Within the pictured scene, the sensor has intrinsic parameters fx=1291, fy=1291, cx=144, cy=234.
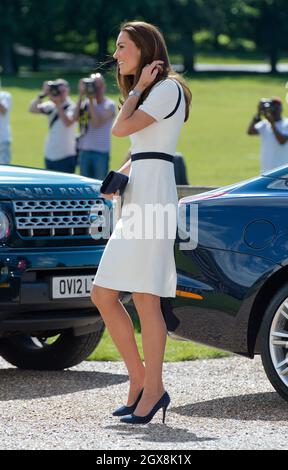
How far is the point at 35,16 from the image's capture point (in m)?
69.1

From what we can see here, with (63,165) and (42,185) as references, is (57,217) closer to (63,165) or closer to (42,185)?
(42,185)

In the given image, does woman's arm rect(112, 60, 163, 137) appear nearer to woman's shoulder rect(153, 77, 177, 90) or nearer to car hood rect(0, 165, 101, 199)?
woman's shoulder rect(153, 77, 177, 90)

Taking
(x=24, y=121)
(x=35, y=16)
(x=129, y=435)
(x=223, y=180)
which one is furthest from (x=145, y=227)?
(x=35, y=16)

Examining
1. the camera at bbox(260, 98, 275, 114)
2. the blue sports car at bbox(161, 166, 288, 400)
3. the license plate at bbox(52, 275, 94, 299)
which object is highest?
the blue sports car at bbox(161, 166, 288, 400)

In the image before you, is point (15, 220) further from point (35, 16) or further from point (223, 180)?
point (35, 16)

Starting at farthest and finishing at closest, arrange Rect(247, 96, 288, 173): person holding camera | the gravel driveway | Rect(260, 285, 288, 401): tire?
1. Rect(247, 96, 288, 173): person holding camera
2. Rect(260, 285, 288, 401): tire
3. the gravel driveway

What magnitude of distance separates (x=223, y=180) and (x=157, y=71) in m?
19.0

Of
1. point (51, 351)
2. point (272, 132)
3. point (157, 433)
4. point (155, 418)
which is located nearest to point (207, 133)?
point (272, 132)

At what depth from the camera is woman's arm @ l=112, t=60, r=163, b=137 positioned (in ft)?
19.9

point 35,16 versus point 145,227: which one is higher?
point 145,227

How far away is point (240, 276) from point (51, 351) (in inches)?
81.9

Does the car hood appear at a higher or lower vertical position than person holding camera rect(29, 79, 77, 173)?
higher

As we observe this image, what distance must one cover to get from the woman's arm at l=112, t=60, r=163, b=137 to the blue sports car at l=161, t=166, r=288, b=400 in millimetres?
806

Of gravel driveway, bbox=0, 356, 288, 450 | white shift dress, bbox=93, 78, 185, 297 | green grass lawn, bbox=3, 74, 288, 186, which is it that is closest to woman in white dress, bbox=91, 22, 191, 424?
white shift dress, bbox=93, 78, 185, 297
